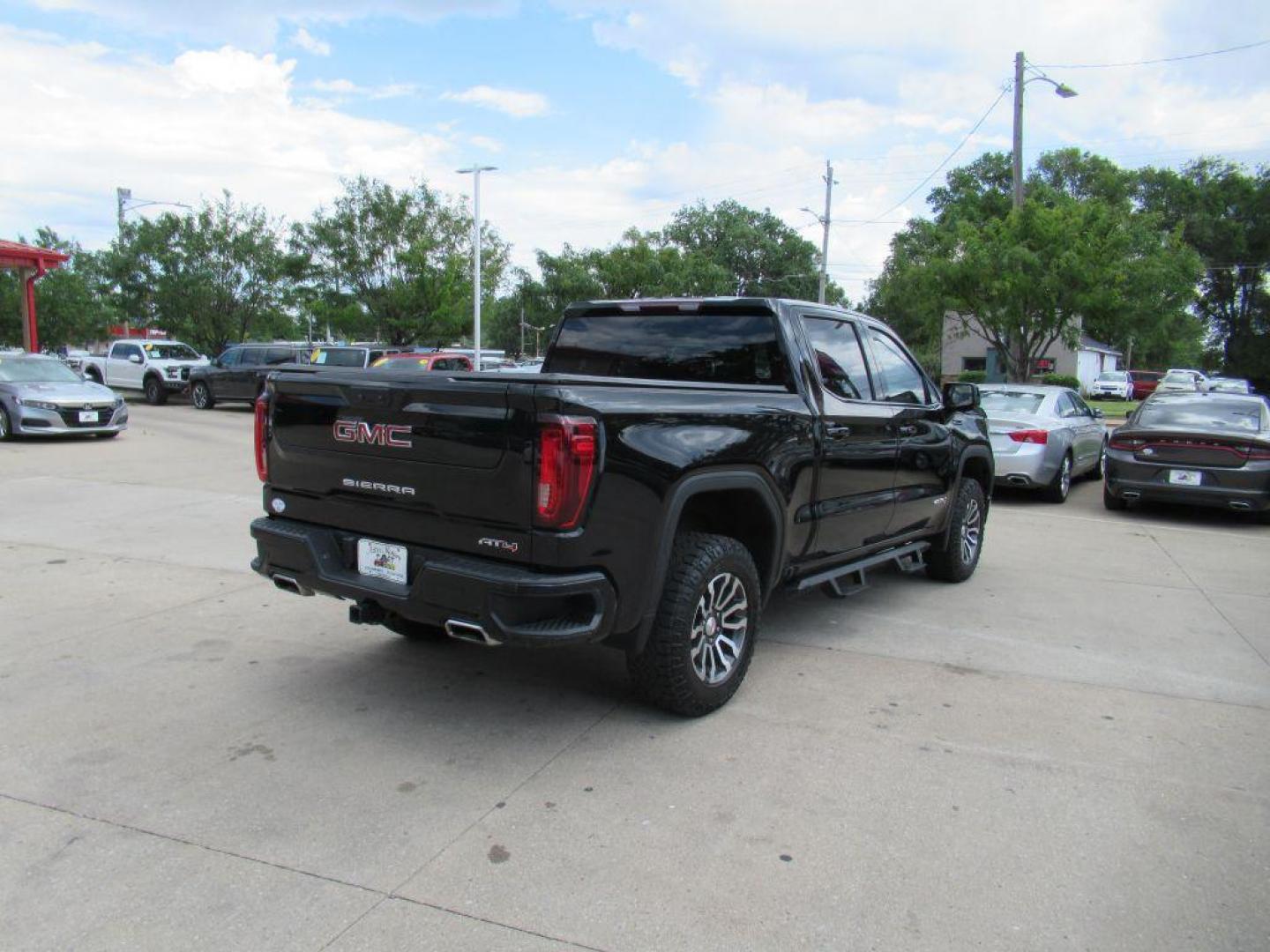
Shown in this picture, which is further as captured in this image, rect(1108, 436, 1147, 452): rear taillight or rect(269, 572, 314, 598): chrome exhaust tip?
rect(1108, 436, 1147, 452): rear taillight

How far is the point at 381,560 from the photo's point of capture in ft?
12.8

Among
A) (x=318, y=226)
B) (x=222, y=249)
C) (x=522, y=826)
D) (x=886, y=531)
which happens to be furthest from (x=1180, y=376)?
(x=522, y=826)

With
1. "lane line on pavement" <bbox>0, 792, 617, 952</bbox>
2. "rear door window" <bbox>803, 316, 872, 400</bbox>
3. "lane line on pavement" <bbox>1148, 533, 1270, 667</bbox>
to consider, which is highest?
"rear door window" <bbox>803, 316, 872, 400</bbox>

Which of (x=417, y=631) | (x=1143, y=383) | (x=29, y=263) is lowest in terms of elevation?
(x=417, y=631)

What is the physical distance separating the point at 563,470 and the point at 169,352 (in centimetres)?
2589

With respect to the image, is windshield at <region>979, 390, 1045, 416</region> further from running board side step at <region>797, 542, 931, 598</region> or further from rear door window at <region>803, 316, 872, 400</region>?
rear door window at <region>803, 316, 872, 400</region>

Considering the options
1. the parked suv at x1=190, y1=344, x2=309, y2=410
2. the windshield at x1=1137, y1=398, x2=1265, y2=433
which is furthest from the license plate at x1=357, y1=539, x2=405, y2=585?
the parked suv at x1=190, y1=344, x2=309, y2=410

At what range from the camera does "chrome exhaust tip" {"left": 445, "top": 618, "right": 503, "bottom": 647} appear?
3.49 meters

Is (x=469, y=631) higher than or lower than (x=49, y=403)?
lower

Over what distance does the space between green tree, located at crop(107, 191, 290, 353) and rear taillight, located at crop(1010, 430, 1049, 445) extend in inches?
1037

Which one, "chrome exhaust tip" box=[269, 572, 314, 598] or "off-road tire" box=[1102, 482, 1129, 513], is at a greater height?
"chrome exhaust tip" box=[269, 572, 314, 598]


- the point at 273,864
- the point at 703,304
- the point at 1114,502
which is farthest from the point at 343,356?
the point at 273,864

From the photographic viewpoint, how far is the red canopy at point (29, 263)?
21.6 metres

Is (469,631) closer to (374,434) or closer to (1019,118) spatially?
(374,434)
